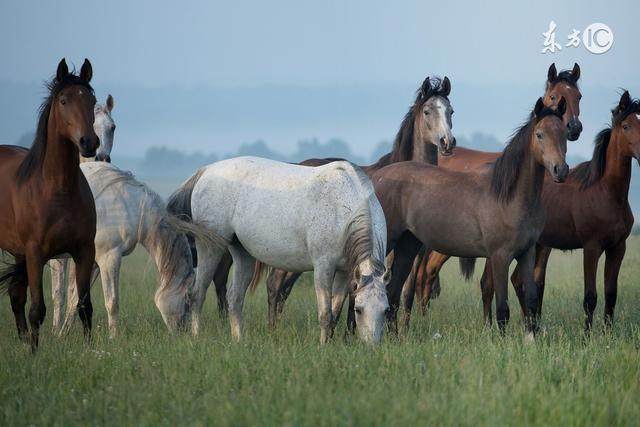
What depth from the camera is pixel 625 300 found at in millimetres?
13125

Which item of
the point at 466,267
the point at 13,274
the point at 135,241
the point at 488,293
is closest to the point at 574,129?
the point at 488,293

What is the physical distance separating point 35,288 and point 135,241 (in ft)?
6.02

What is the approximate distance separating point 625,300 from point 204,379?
8.23 m

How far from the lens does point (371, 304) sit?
743 centimetres

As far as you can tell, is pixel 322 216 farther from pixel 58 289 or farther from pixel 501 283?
pixel 58 289

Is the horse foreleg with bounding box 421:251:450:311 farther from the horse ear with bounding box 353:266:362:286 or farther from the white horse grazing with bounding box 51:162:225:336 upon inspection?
the horse ear with bounding box 353:266:362:286

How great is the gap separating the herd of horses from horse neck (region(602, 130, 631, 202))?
0.02m

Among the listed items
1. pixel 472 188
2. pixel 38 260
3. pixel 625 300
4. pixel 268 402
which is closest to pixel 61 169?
pixel 38 260

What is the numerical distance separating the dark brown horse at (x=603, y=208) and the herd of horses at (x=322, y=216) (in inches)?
0.6

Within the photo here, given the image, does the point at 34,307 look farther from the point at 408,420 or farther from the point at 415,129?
the point at 415,129

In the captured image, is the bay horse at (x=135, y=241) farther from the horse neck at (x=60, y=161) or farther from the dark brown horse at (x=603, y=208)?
the dark brown horse at (x=603, y=208)

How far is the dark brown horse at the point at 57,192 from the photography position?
810 centimetres

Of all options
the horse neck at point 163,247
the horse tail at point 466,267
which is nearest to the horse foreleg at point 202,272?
the horse neck at point 163,247

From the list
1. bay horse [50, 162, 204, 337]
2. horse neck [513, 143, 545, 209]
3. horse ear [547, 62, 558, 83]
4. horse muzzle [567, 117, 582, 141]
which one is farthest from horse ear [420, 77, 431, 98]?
bay horse [50, 162, 204, 337]
